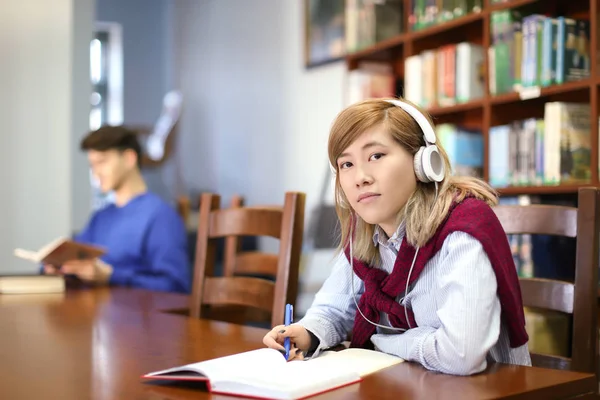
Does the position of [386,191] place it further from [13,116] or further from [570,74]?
[13,116]

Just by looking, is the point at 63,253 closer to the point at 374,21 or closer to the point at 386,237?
the point at 386,237

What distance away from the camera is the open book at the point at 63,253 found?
7.81 ft

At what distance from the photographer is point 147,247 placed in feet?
9.28

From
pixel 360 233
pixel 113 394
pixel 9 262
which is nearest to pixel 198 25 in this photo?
pixel 9 262

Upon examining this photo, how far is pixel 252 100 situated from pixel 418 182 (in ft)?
12.5

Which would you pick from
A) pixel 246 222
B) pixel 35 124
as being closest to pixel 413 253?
pixel 246 222

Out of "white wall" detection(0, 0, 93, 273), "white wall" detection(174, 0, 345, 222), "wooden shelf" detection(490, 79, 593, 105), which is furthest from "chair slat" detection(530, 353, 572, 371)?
"white wall" detection(0, 0, 93, 273)

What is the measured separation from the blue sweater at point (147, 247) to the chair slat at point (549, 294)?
4.99 feet

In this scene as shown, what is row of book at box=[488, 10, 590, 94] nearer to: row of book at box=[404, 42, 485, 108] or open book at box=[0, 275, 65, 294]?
row of book at box=[404, 42, 485, 108]

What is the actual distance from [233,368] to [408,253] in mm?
383

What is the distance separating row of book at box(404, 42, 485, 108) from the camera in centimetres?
273

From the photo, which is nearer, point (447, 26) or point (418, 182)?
point (418, 182)

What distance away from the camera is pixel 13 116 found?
382cm

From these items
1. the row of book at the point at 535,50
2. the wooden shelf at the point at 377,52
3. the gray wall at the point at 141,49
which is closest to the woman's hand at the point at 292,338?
the row of book at the point at 535,50
